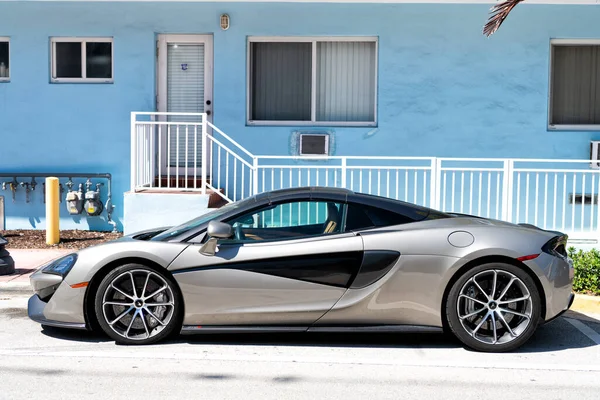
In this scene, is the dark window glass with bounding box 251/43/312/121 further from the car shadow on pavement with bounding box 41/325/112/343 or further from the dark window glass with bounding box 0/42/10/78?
the car shadow on pavement with bounding box 41/325/112/343

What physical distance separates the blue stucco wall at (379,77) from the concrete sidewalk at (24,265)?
1.81m

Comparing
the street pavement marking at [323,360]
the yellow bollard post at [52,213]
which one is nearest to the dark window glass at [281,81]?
the yellow bollard post at [52,213]

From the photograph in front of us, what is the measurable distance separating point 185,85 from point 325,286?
7054mm

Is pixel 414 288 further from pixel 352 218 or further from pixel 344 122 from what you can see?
pixel 344 122

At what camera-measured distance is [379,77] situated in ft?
40.4

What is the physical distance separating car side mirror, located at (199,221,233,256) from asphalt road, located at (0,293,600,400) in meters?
0.77

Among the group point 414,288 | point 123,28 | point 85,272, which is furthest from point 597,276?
point 123,28

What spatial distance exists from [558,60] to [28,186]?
8.20 meters

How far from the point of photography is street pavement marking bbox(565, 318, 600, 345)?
7.06 m

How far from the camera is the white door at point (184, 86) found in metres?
12.6

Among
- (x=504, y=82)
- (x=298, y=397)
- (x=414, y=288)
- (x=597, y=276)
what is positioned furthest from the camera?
(x=504, y=82)

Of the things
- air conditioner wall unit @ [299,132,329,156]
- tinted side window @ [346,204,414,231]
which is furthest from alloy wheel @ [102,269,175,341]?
air conditioner wall unit @ [299,132,329,156]

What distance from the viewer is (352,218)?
21.9 ft

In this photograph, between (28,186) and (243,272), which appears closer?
(243,272)
